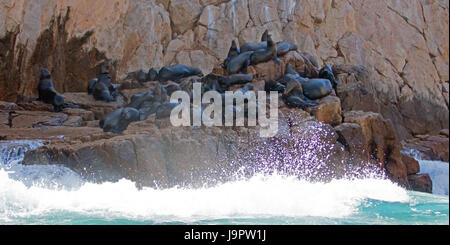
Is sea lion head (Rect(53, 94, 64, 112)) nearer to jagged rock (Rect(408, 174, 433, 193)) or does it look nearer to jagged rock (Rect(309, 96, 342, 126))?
jagged rock (Rect(309, 96, 342, 126))

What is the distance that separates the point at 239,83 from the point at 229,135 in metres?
1.83

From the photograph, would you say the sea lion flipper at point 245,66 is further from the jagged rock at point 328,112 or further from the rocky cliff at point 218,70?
the jagged rock at point 328,112

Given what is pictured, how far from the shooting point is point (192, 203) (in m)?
4.30

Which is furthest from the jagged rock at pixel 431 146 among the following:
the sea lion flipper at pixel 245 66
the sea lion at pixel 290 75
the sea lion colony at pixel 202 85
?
the sea lion flipper at pixel 245 66

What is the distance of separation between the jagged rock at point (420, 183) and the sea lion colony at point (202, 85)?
1.82 metres

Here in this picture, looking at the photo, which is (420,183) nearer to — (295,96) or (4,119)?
(295,96)

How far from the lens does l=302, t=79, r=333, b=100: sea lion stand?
6.95 meters

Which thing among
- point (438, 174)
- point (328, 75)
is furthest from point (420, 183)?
point (328, 75)

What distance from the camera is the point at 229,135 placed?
5.65 m

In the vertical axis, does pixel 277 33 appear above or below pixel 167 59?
above

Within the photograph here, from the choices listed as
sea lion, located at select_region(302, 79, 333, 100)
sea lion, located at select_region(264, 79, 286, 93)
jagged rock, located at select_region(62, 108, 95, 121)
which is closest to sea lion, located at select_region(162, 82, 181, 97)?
jagged rock, located at select_region(62, 108, 95, 121)

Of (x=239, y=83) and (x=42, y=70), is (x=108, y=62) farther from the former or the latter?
(x=239, y=83)
